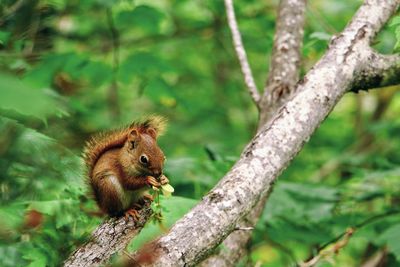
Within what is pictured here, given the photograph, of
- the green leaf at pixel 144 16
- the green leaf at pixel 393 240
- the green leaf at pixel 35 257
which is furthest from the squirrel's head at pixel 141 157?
the green leaf at pixel 144 16

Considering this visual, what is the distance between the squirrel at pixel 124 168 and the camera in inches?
81.3

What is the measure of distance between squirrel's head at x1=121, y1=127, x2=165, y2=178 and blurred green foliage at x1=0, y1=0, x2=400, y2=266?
0.56ft

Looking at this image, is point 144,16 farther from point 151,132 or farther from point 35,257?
point 35,257

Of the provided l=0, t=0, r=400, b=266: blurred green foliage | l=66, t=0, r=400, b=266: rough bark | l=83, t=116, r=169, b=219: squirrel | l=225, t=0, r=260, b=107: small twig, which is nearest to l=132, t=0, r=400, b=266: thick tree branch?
l=66, t=0, r=400, b=266: rough bark

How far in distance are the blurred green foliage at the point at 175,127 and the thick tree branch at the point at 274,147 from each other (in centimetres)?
17

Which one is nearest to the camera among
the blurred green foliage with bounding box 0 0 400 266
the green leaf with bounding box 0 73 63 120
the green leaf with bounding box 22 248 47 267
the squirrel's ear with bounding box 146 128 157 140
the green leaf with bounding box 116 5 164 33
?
the green leaf with bounding box 0 73 63 120

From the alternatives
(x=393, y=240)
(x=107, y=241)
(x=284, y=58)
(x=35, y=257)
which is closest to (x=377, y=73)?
(x=284, y=58)

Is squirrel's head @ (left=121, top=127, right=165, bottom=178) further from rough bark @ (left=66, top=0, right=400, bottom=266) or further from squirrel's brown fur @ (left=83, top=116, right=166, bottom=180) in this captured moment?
rough bark @ (left=66, top=0, right=400, bottom=266)

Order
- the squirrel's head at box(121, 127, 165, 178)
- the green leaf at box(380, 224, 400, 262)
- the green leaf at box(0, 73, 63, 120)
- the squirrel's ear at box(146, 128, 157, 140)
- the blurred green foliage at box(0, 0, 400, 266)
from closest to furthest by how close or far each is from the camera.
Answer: the green leaf at box(0, 73, 63, 120)
the blurred green foliage at box(0, 0, 400, 266)
the squirrel's head at box(121, 127, 165, 178)
the squirrel's ear at box(146, 128, 157, 140)
the green leaf at box(380, 224, 400, 262)

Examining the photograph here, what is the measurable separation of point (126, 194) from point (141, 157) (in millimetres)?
156

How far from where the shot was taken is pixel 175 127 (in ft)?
18.8

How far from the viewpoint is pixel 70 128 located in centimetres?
120

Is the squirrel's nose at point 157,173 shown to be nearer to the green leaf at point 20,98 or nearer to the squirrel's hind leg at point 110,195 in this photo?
the squirrel's hind leg at point 110,195

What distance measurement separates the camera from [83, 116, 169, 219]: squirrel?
6.77 feet
